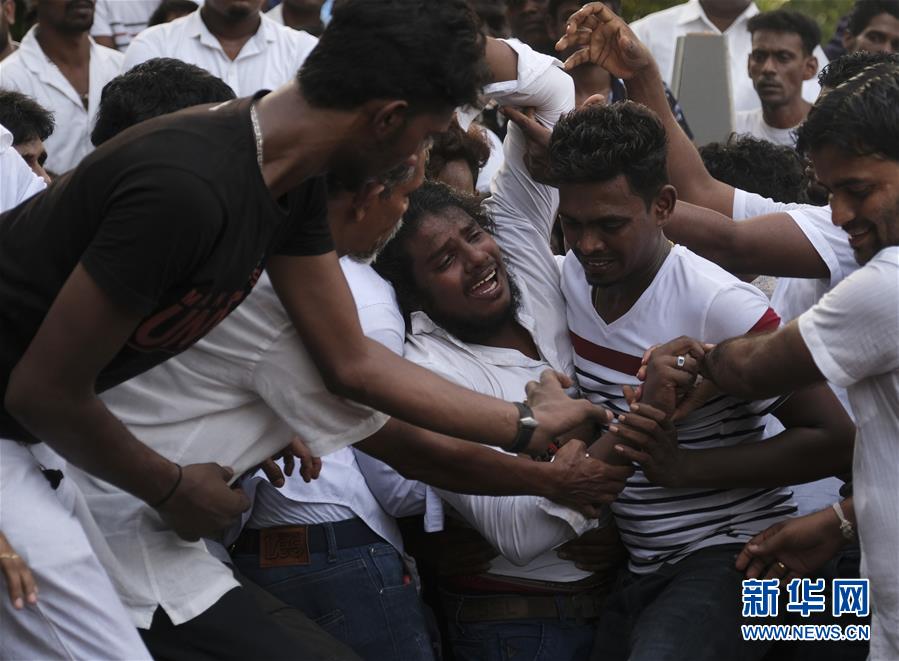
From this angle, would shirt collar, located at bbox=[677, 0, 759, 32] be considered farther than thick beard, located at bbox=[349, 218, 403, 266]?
Yes

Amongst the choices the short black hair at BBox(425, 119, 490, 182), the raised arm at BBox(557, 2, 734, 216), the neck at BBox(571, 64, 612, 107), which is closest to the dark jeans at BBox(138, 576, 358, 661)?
the raised arm at BBox(557, 2, 734, 216)

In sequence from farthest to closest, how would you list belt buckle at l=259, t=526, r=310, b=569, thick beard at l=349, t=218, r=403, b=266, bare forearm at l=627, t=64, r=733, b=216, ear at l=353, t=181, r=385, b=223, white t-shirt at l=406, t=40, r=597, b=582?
bare forearm at l=627, t=64, r=733, b=216 < belt buckle at l=259, t=526, r=310, b=569 < white t-shirt at l=406, t=40, r=597, b=582 < thick beard at l=349, t=218, r=403, b=266 < ear at l=353, t=181, r=385, b=223

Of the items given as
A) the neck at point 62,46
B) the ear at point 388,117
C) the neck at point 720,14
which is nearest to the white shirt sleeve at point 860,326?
the ear at point 388,117

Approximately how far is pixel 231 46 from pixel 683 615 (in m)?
4.40

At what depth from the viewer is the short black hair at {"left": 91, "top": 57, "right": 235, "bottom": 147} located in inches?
134

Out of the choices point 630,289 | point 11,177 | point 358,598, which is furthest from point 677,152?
point 11,177

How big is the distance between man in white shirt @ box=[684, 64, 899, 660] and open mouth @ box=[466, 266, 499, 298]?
805mm

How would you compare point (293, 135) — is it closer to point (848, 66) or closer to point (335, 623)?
point (335, 623)

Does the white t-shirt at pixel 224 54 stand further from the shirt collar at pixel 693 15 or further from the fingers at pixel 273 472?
the fingers at pixel 273 472

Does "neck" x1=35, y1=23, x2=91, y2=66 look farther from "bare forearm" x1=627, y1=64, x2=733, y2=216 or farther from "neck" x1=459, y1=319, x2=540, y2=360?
"neck" x1=459, y1=319, x2=540, y2=360

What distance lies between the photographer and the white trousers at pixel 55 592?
2.60 metres

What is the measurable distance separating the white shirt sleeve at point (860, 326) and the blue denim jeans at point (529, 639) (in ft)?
4.23

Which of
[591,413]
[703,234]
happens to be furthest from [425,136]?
[703,234]

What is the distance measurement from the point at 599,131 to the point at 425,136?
45.9 inches
